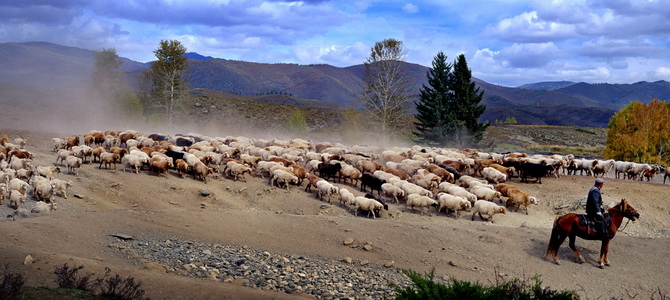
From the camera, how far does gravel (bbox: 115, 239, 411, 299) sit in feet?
33.5

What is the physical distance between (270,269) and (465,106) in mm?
44165

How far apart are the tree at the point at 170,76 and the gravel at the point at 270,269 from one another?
Result: 42374mm

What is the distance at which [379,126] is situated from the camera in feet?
164

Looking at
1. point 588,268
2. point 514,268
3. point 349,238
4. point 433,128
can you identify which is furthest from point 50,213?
point 433,128

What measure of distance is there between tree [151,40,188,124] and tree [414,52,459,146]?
25.9m

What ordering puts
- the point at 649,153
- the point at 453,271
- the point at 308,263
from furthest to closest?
the point at 649,153
the point at 453,271
the point at 308,263

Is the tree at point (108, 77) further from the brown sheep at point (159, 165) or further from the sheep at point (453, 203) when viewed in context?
the sheep at point (453, 203)

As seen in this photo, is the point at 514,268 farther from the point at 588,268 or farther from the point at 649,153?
the point at 649,153

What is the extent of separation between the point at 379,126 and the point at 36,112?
40.6m

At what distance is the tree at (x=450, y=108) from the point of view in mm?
51156

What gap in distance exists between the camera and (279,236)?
1412cm

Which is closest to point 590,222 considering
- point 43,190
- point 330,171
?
point 330,171

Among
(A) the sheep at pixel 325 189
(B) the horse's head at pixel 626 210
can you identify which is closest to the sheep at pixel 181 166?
(A) the sheep at pixel 325 189

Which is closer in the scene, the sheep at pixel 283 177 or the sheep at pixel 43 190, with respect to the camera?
the sheep at pixel 43 190
